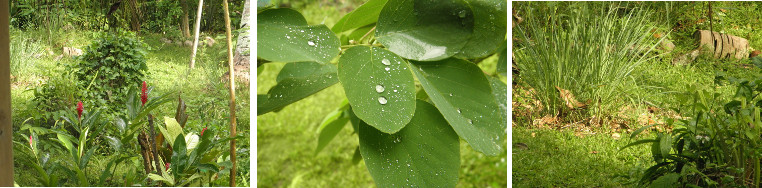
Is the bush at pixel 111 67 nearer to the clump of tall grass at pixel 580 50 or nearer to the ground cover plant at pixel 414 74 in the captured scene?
the ground cover plant at pixel 414 74

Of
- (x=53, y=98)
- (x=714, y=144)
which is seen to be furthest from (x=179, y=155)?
(x=714, y=144)

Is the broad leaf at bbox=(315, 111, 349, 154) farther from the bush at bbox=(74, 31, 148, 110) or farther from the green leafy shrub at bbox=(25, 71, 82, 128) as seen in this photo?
the green leafy shrub at bbox=(25, 71, 82, 128)

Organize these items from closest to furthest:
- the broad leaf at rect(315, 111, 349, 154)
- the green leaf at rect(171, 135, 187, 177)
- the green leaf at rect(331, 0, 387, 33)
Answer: the green leaf at rect(331, 0, 387, 33), the broad leaf at rect(315, 111, 349, 154), the green leaf at rect(171, 135, 187, 177)

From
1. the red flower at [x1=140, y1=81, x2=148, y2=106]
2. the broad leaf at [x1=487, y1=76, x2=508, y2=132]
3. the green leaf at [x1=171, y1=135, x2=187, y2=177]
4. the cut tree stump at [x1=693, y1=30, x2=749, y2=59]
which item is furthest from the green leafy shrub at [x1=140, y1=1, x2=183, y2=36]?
the cut tree stump at [x1=693, y1=30, x2=749, y2=59]

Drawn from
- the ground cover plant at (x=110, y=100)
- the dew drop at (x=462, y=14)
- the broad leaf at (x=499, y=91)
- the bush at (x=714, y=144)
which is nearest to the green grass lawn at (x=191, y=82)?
the ground cover plant at (x=110, y=100)

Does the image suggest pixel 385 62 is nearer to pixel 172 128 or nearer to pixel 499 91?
pixel 499 91

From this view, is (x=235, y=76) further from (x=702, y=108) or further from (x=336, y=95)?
(x=336, y=95)
